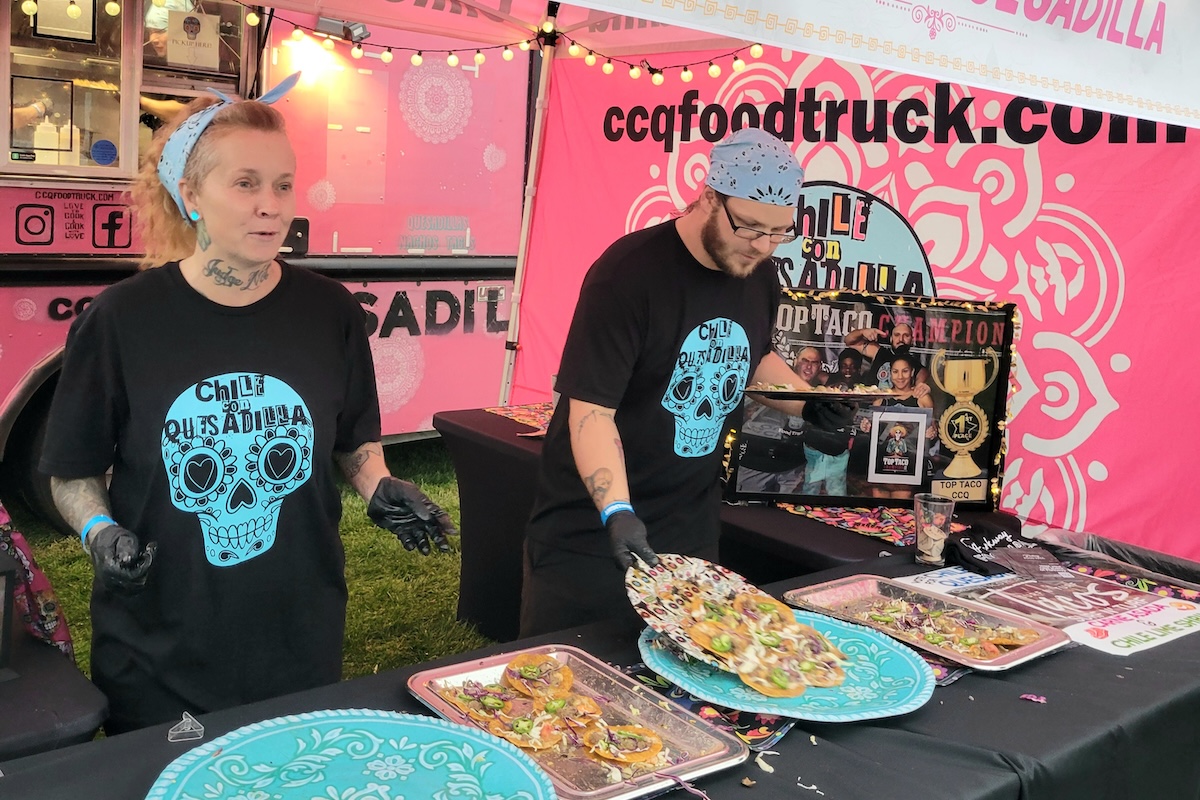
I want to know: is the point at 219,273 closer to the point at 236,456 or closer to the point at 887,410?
the point at 236,456

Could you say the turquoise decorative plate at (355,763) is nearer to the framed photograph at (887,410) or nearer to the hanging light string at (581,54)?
the framed photograph at (887,410)

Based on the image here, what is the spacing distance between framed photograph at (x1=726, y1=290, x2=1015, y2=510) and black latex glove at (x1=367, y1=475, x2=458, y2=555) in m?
1.26

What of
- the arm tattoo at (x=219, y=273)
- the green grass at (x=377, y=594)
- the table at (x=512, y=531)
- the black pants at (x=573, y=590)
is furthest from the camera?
the green grass at (x=377, y=594)

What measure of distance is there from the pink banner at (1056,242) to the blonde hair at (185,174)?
236cm

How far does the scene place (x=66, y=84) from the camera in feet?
14.6

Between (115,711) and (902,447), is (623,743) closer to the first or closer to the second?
(115,711)

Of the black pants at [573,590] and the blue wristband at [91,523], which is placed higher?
the blue wristband at [91,523]

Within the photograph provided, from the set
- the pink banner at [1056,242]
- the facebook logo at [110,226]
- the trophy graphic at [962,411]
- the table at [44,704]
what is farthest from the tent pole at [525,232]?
the table at [44,704]

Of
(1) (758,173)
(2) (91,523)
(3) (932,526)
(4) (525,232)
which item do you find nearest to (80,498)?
(2) (91,523)

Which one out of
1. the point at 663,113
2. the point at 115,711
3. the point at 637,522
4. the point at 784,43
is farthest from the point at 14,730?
the point at 663,113

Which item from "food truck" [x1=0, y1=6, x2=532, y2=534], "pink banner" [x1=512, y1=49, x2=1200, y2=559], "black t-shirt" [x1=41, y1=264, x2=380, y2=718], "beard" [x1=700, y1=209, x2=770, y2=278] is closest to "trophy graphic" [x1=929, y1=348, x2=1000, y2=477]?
"pink banner" [x1=512, y1=49, x2=1200, y2=559]

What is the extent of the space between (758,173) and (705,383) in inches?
18.6

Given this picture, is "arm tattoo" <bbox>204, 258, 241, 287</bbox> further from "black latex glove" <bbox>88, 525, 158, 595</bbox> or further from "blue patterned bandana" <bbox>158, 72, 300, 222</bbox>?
"black latex glove" <bbox>88, 525, 158, 595</bbox>

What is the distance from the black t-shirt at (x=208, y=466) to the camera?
70.6 inches
